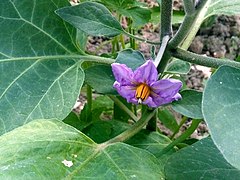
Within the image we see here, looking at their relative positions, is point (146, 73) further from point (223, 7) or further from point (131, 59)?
point (223, 7)

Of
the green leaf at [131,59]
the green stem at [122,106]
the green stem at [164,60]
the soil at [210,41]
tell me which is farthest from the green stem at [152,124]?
the soil at [210,41]

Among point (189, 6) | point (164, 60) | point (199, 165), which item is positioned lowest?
point (199, 165)

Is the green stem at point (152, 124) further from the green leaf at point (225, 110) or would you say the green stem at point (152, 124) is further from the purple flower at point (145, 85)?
the green leaf at point (225, 110)

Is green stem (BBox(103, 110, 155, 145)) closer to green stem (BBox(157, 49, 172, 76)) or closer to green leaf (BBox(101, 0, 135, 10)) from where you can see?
green stem (BBox(157, 49, 172, 76))

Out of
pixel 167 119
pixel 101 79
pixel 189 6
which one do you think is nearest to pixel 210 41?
pixel 167 119

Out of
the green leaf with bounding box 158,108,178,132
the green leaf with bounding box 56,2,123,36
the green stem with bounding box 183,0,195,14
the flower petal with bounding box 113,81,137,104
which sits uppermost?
the green stem with bounding box 183,0,195,14

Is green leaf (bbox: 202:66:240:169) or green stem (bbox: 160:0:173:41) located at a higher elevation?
green stem (bbox: 160:0:173:41)

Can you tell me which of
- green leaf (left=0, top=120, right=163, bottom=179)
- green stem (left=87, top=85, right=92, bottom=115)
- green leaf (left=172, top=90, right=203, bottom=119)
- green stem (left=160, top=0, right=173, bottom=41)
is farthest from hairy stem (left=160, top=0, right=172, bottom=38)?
green stem (left=87, top=85, right=92, bottom=115)
